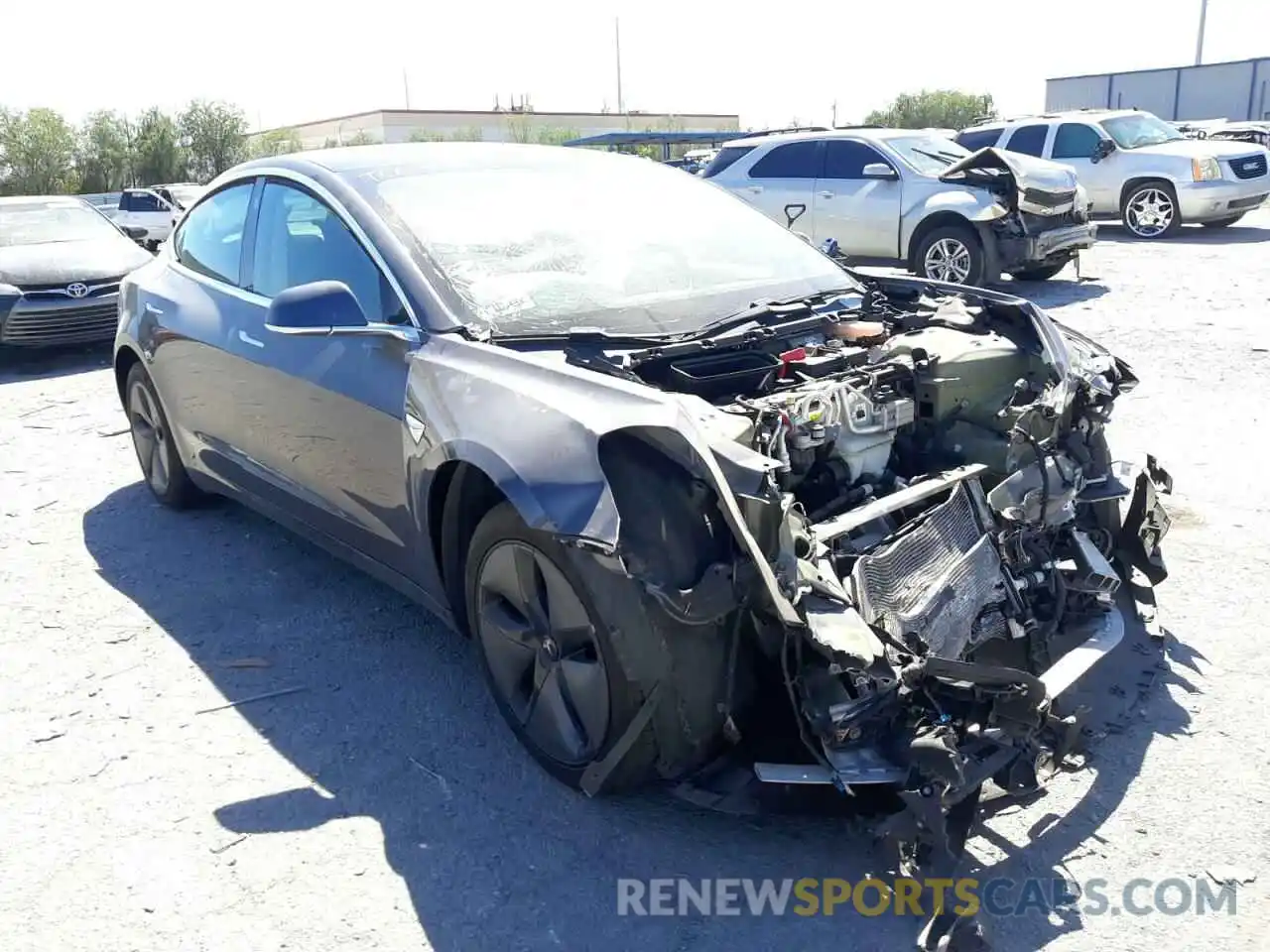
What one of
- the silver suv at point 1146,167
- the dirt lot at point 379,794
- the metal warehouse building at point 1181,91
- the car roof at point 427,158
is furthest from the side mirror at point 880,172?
the metal warehouse building at point 1181,91

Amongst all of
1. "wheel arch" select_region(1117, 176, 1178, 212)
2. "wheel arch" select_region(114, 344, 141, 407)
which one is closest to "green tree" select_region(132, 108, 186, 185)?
"wheel arch" select_region(1117, 176, 1178, 212)

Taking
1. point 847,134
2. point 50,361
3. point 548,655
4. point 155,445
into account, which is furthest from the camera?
point 847,134

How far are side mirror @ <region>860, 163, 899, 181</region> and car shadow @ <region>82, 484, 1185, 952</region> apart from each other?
8.85 metres

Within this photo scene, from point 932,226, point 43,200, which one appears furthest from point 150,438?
point 932,226

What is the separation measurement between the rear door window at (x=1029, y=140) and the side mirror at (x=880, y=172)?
15.5ft

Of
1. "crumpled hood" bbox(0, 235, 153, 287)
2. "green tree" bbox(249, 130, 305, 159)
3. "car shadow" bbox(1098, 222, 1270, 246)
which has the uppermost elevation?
"green tree" bbox(249, 130, 305, 159)

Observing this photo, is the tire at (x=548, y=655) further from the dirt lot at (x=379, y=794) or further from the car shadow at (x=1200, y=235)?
the car shadow at (x=1200, y=235)

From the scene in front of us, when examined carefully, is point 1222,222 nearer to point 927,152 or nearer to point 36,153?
point 927,152

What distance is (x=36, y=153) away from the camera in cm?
3709

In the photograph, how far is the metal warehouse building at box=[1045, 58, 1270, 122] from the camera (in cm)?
4709

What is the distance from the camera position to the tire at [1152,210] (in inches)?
583

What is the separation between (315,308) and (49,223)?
9.57 m

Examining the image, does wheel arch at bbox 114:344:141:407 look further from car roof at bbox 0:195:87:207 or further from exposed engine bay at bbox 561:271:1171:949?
car roof at bbox 0:195:87:207

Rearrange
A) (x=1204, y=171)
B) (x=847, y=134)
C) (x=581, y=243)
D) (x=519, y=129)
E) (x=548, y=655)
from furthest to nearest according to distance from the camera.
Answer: (x=519, y=129)
(x=1204, y=171)
(x=847, y=134)
(x=581, y=243)
(x=548, y=655)
